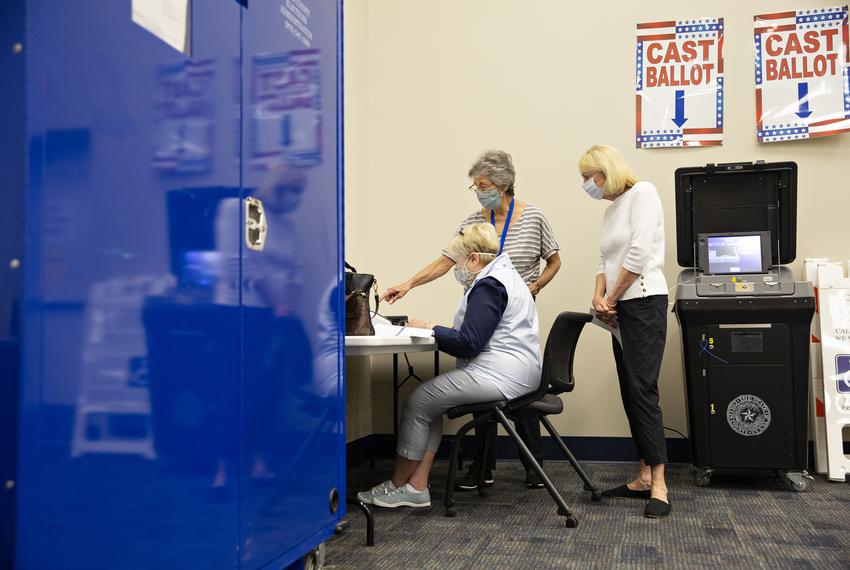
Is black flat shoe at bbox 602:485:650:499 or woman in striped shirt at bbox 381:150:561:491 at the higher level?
woman in striped shirt at bbox 381:150:561:491

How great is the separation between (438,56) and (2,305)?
11.7 feet

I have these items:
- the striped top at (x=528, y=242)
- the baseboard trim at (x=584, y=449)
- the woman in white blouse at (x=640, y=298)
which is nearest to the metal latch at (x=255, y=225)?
the woman in white blouse at (x=640, y=298)

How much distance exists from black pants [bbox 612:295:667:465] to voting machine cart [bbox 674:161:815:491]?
47 cm

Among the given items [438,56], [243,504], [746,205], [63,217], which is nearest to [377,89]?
[438,56]

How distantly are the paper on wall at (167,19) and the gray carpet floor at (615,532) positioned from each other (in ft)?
4.90

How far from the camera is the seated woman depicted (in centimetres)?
284

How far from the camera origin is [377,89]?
4391 millimetres

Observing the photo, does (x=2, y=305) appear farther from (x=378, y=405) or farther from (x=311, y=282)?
(x=378, y=405)

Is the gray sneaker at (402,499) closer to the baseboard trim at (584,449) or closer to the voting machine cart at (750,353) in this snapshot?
the baseboard trim at (584,449)

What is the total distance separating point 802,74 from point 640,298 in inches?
68.7

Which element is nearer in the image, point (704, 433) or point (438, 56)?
point (704, 433)

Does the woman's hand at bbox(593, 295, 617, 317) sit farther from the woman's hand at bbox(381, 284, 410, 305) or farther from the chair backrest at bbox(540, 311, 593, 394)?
the woman's hand at bbox(381, 284, 410, 305)

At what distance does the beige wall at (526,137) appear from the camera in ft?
12.9

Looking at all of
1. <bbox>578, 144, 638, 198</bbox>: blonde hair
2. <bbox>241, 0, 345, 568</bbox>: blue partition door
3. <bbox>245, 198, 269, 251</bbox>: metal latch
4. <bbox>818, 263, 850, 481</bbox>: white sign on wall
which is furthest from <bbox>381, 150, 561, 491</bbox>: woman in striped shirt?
<bbox>245, 198, 269, 251</bbox>: metal latch
